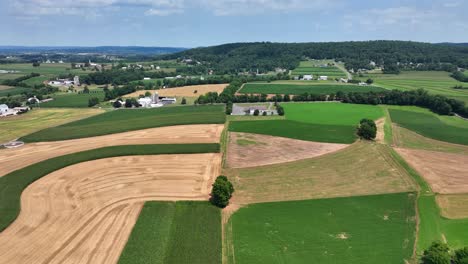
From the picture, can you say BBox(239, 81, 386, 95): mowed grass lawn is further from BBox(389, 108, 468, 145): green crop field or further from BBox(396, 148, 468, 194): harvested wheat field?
BBox(396, 148, 468, 194): harvested wheat field

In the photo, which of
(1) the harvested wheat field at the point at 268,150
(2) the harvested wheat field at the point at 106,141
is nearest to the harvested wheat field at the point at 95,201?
(1) the harvested wheat field at the point at 268,150

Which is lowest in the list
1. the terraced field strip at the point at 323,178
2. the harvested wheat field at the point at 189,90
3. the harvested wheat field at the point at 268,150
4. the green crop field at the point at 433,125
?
the terraced field strip at the point at 323,178

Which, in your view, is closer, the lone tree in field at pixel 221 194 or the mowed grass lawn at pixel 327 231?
the mowed grass lawn at pixel 327 231

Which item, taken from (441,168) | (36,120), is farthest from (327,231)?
(36,120)

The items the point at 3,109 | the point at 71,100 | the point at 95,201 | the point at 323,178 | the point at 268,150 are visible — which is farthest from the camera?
the point at 71,100

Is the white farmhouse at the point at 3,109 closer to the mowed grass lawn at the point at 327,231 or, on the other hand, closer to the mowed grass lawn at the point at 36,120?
the mowed grass lawn at the point at 36,120

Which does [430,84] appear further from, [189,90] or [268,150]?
[268,150]

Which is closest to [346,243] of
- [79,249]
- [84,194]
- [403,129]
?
[79,249]
